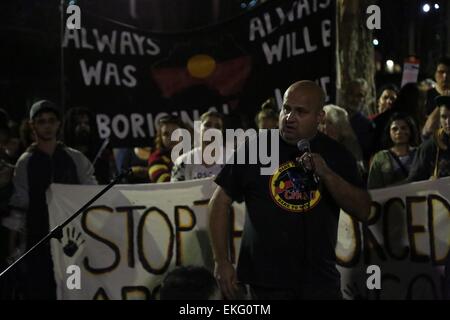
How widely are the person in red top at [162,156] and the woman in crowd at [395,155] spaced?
153 centimetres

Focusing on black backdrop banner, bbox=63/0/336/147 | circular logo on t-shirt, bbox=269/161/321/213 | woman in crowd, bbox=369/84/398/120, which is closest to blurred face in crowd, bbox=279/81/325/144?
circular logo on t-shirt, bbox=269/161/321/213

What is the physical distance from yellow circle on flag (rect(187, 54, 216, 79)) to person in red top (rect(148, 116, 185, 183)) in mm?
773

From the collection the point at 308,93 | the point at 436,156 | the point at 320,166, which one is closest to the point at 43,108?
the point at 308,93

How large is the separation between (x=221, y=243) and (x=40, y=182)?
2.31m

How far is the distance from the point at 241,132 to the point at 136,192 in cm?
88

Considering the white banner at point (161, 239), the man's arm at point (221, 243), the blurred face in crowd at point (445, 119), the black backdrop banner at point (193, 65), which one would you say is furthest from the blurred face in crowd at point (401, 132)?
the man's arm at point (221, 243)

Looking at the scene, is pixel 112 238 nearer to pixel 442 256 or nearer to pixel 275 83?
pixel 275 83

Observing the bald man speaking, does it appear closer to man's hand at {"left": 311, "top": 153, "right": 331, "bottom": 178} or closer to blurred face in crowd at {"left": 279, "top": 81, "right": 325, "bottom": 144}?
blurred face in crowd at {"left": 279, "top": 81, "right": 325, "bottom": 144}

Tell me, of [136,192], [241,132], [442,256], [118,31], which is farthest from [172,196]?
[442,256]

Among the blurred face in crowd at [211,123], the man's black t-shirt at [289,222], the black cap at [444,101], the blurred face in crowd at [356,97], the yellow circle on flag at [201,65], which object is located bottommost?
the man's black t-shirt at [289,222]

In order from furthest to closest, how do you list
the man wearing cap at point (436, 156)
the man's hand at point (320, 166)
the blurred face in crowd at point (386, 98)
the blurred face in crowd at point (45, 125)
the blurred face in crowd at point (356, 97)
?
the blurred face in crowd at point (386, 98) → the blurred face in crowd at point (356, 97) → the blurred face in crowd at point (45, 125) → the man wearing cap at point (436, 156) → the man's hand at point (320, 166)

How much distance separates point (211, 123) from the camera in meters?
7.32

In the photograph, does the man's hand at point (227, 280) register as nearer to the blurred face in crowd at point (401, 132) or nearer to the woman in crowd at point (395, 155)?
the woman in crowd at point (395, 155)

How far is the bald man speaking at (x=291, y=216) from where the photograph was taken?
5.23m
